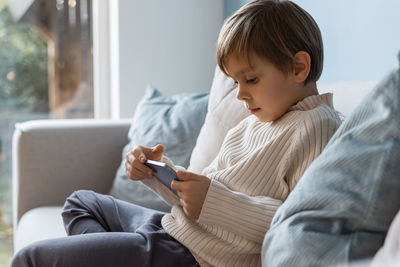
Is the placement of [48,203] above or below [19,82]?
below

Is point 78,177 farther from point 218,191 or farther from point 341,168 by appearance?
point 341,168

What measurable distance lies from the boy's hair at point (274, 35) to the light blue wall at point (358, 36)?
0.93 feet

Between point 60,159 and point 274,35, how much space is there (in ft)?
3.53

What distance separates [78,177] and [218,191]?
1.04m

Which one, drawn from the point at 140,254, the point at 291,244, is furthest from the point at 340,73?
the point at 291,244

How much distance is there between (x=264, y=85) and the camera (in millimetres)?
1045

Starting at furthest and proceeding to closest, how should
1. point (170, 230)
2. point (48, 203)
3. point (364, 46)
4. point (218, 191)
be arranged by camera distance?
point (48, 203) → point (364, 46) → point (170, 230) → point (218, 191)

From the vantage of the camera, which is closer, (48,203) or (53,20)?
(48,203)

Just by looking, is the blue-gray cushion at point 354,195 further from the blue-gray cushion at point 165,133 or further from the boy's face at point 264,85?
the blue-gray cushion at point 165,133

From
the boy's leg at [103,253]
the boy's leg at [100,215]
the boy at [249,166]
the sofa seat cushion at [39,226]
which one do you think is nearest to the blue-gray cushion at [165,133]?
the sofa seat cushion at [39,226]

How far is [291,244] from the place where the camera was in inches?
25.2

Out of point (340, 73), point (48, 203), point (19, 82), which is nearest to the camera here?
point (340, 73)

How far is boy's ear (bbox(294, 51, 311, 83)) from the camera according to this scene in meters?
1.04

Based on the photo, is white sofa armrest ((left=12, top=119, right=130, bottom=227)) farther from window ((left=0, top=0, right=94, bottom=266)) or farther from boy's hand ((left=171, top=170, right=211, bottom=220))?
boy's hand ((left=171, top=170, right=211, bottom=220))
